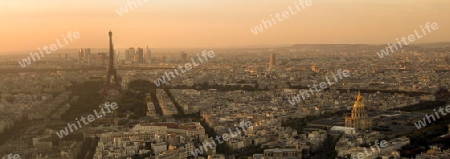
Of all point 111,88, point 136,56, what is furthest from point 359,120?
point 136,56

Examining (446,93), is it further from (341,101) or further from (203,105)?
(203,105)

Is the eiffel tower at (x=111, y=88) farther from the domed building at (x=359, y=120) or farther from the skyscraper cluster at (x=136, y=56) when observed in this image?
the skyscraper cluster at (x=136, y=56)

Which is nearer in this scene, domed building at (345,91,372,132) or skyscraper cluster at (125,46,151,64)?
domed building at (345,91,372,132)

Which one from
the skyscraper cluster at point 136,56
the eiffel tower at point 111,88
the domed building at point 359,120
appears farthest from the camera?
the skyscraper cluster at point 136,56

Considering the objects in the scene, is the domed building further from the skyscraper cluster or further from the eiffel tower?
the skyscraper cluster

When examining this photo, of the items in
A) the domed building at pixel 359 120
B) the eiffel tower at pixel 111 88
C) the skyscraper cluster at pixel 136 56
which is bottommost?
the domed building at pixel 359 120

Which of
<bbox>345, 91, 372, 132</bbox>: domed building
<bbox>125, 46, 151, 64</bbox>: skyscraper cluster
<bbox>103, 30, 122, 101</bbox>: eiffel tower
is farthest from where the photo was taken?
<bbox>125, 46, 151, 64</bbox>: skyscraper cluster

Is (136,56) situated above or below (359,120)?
above

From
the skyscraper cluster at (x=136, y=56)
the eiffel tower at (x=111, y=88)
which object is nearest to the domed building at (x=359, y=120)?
the eiffel tower at (x=111, y=88)

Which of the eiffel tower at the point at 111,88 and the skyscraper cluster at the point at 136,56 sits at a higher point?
the skyscraper cluster at the point at 136,56

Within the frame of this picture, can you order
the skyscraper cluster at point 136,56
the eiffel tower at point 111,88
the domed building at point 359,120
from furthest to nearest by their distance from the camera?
the skyscraper cluster at point 136,56
the eiffel tower at point 111,88
the domed building at point 359,120

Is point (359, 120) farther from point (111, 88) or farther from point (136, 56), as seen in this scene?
point (136, 56)

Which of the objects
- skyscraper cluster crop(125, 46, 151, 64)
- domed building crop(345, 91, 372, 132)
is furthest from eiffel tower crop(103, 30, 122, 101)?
skyscraper cluster crop(125, 46, 151, 64)
